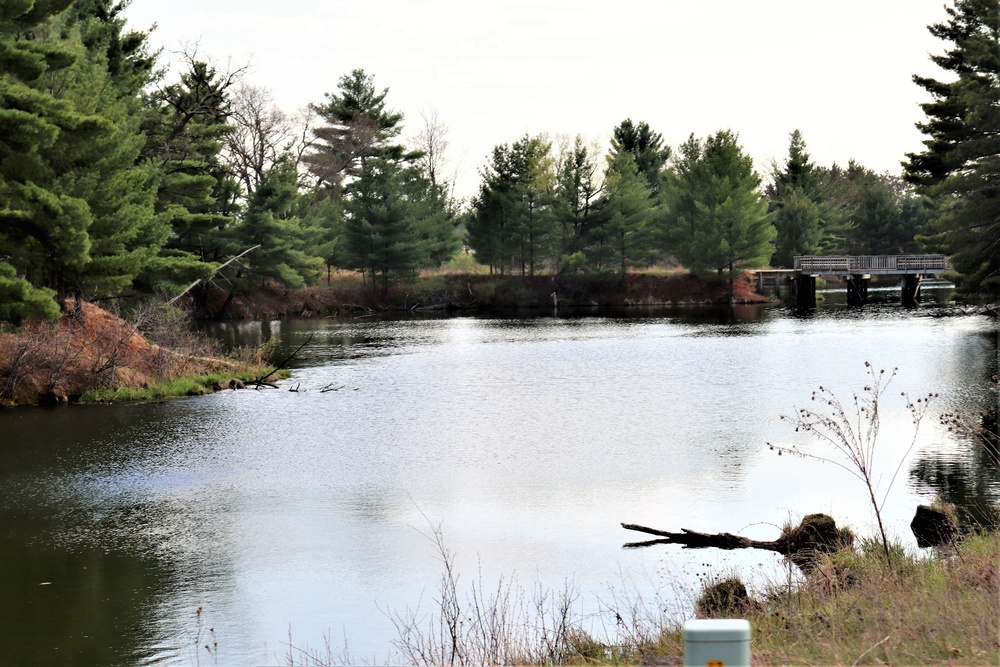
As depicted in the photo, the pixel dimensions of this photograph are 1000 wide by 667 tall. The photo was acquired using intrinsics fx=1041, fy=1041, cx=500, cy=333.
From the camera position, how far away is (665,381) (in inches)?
1233

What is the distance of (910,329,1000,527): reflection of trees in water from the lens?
48.2 ft

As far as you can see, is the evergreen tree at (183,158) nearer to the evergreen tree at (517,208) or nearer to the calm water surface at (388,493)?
the calm water surface at (388,493)

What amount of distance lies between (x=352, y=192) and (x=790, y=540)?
61.8 m

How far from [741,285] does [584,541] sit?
63043 millimetres

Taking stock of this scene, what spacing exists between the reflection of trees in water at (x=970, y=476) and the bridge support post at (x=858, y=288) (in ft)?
179

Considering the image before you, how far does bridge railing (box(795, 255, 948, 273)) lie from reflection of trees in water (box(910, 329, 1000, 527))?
2116 inches

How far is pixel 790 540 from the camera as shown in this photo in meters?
13.3

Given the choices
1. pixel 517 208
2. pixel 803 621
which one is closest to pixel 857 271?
pixel 517 208

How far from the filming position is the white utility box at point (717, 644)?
3.58 meters

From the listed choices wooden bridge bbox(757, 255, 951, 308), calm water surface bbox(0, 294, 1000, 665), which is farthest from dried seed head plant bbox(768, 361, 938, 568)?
wooden bridge bbox(757, 255, 951, 308)

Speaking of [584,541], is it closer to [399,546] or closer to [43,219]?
[399,546]

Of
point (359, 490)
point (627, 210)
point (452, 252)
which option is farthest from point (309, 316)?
point (359, 490)

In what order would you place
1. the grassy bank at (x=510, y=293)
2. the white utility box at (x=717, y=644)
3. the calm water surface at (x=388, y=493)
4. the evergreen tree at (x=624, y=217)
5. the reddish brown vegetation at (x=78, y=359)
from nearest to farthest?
the white utility box at (x=717, y=644) < the calm water surface at (x=388, y=493) < the reddish brown vegetation at (x=78, y=359) < the evergreen tree at (x=624, y=217) < the grassy bank at (x=510, y=293)

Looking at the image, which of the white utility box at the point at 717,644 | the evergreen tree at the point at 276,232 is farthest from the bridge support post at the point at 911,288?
the white utility box at the point at 717,644
